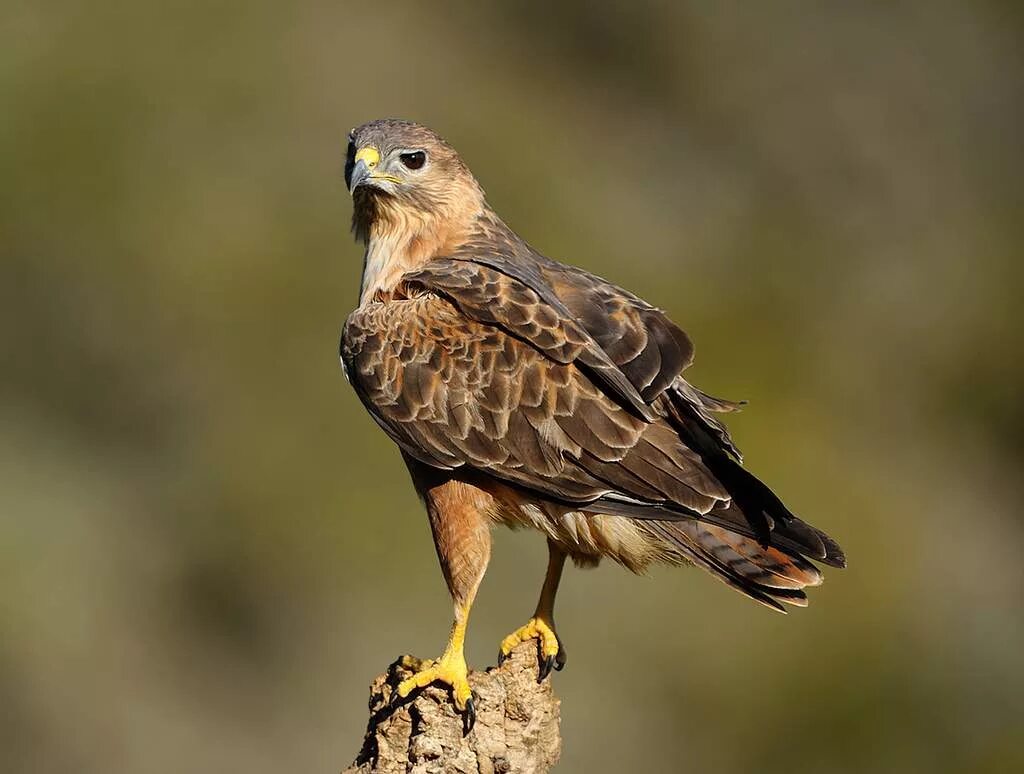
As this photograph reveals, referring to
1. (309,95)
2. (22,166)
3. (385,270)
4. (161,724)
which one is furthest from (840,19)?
(385,270)

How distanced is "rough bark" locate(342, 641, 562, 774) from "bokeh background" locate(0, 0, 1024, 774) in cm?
607

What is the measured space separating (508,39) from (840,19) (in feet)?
11.6

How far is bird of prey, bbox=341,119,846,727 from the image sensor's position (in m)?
5.63

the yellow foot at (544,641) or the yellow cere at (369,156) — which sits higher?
the yellow cere at (369,156)

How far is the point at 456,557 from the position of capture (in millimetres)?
5891

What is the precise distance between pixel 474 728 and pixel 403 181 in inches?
87.5

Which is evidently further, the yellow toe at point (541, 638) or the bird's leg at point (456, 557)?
the yellow toe at point (541, 638)

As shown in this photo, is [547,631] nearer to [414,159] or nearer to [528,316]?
[528,316]

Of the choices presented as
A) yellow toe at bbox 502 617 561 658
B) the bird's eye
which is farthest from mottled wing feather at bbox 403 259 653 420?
yellow toe at bbox 502 617 561 658

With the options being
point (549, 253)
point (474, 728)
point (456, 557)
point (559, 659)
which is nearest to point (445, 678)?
point (474, 728)

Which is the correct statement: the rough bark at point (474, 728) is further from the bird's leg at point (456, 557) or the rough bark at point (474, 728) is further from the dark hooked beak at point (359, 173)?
the dark hooked beak at point (359, 173)

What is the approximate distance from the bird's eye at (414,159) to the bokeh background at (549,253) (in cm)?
574

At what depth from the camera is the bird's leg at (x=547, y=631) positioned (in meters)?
6.23

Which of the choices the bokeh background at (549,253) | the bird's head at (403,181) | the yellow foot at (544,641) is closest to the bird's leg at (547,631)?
the yellow foot at (544,641)
